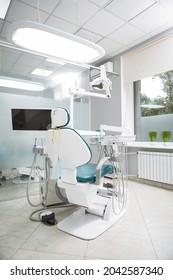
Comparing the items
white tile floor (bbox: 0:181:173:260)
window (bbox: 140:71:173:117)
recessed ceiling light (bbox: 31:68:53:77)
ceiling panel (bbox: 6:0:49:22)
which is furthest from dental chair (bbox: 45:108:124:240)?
recessed ceiling light (bbox: 31:68:53:77)

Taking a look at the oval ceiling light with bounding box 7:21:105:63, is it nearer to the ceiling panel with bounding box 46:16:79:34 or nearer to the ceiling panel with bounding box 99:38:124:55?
the ceiling panel with bounding box 46:16:79:34

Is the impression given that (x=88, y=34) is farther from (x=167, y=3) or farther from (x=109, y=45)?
(x=167, y=3)

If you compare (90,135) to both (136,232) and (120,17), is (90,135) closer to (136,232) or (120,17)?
(136,232)

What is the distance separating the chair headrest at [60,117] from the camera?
1550mm

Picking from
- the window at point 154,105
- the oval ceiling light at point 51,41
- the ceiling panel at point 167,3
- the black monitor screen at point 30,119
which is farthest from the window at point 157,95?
the black monitor screen at point 30,119

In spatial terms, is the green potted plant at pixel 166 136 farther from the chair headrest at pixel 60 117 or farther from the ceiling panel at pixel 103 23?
the chair headrest at pixel 60 117

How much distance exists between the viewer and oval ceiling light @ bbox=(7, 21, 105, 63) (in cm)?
139

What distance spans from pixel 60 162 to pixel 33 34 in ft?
3.80

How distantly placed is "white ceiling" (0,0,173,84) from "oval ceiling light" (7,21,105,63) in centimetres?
73

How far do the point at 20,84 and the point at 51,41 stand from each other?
4.20ft

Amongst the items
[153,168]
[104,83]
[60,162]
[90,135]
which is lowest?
[153,168]

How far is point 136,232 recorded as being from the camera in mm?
1653

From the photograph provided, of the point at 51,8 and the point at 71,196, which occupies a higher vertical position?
the point at 51,8

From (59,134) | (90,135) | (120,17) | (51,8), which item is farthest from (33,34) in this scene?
(120,17)
